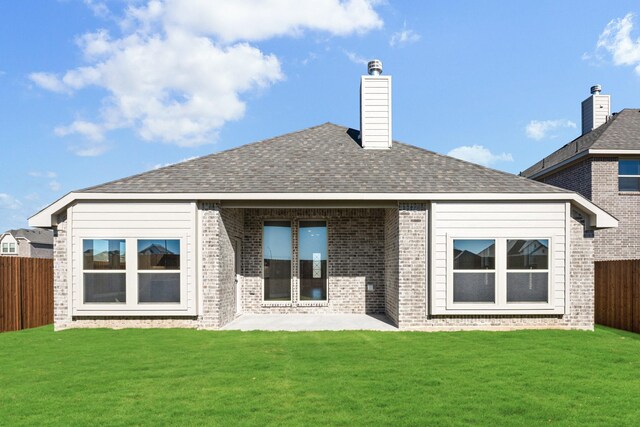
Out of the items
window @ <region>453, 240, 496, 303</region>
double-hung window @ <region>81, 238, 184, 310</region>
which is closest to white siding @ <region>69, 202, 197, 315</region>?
double-hung window @ <region>81, 238, 184, 310</region>

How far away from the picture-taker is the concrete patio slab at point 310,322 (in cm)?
994

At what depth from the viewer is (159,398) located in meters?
5.27

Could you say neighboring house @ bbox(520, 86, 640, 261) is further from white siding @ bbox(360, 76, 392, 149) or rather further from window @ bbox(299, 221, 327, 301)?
window @ bbox(299, 221, 327, 301)

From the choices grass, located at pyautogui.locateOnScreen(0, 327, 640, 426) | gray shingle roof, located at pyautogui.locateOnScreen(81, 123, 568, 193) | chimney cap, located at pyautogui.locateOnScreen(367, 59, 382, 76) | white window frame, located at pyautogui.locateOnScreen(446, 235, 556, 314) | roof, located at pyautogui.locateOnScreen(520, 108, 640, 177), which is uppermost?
chimney cap, located at pyautogui.locateOnScreen(367, 59, 382, 76)

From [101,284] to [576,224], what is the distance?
11513 millimetres

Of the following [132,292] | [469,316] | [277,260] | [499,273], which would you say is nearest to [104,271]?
[132,292]

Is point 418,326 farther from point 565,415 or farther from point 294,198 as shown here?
point 565,415

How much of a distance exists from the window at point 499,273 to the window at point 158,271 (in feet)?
21.5

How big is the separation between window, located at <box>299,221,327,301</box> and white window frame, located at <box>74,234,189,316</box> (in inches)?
143

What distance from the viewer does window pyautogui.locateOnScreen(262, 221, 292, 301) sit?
1216 cm

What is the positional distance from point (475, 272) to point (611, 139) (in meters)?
10.7

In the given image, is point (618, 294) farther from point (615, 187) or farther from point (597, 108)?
point (597, 108)

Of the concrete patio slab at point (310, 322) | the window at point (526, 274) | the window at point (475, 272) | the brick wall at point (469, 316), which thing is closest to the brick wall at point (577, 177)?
the brick wall at point (469, 316)

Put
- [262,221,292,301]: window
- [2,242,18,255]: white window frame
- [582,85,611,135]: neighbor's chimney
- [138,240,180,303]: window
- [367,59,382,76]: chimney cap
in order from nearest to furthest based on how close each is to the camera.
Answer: [138,240,180,303]: window < [262,221,292,301]: window < [367,59,382,76]: chimney cap < [582,85,611,135]: neighbor's chimney < [2,242,18,255]: white window frame
